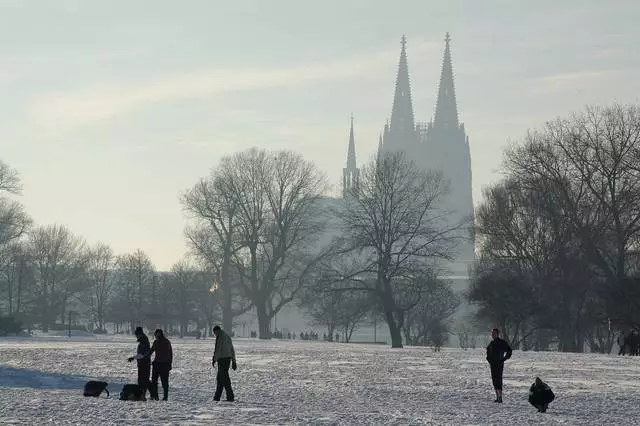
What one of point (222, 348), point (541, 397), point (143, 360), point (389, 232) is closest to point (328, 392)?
point (222, 348)

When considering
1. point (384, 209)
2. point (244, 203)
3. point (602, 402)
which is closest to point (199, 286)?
point (244, 203)

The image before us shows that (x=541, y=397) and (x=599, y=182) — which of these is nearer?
(x=541, y=397)

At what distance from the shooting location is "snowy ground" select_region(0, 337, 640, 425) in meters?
22.1

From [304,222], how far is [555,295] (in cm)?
2089

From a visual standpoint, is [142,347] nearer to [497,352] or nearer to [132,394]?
[132,394]

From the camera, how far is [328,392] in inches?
1149

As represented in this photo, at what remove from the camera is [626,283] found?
6375cm

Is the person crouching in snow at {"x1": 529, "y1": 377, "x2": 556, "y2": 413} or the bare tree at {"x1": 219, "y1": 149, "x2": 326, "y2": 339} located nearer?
the person crouching in snow at {"x1": 529, "y1": 377, "x2": 556, "y2": 413}

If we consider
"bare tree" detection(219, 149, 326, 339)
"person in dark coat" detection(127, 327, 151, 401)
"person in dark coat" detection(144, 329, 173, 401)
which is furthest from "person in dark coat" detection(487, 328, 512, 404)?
"bare tree" detection(219, 149, 326, 339)

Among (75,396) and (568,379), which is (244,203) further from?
(75,396)

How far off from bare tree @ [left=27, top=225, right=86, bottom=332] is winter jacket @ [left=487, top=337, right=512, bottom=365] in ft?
268

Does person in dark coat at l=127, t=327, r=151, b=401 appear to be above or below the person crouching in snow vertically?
above

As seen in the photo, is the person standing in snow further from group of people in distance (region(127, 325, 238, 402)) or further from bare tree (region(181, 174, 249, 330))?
bare tree (region(181, 174, 249, 330))

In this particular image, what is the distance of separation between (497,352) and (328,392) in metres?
4.05
